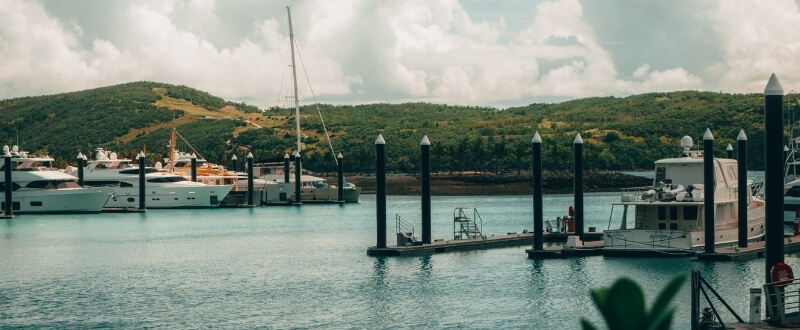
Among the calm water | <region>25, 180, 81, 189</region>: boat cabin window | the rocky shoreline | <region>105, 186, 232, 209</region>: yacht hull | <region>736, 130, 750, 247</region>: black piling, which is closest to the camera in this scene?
the calm water

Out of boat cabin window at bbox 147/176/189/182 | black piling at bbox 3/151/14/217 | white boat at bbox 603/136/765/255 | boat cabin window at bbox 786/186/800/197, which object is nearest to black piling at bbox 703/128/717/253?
white boat at bbox 603/136/765/255

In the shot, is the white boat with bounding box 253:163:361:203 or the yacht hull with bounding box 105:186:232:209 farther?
the white boat with bounding box 253:163:361:203

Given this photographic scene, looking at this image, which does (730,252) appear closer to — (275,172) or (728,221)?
(728,221)

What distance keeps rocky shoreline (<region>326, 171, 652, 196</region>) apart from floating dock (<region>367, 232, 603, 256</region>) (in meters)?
91.7

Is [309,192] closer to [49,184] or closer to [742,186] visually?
[49,184]

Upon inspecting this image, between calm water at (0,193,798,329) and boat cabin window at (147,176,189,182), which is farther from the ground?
boat cabin window at (147,176,189,182)

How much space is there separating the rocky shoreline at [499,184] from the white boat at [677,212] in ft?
326

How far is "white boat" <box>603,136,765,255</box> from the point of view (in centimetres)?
4669

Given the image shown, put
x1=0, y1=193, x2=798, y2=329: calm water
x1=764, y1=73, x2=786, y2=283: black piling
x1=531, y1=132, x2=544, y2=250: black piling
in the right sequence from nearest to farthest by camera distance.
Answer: x1=764, y1=73, x2=786, y2=283: black piling → x1=0, y1=193, x2=798, y2=329: calm water → x1=531, y1=132, x2=544, y2=250: black piling

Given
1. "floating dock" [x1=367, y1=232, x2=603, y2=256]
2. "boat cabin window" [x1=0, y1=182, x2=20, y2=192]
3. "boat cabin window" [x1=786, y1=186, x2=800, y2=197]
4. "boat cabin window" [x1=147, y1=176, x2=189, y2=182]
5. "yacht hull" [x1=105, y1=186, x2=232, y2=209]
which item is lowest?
"floating dock" [x1=367, y1=232, x2=603, y2=256]

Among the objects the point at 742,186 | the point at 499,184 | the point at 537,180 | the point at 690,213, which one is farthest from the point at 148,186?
the point at 742,186

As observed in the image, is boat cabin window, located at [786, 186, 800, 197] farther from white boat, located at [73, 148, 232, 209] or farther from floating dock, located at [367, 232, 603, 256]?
white boat, located at [73, 148, 232, 209]

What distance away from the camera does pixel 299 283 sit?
4512 cm

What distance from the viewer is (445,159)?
17325 cm
